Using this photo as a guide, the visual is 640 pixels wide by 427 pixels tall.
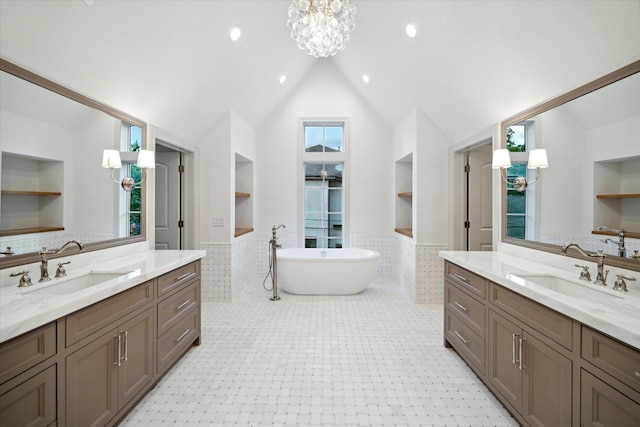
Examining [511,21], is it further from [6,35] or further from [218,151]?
[218,151]

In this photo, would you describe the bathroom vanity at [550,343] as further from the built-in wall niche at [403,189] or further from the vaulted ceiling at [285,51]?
the built-in wall niche at [403,189]

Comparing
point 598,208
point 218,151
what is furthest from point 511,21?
point 218,151

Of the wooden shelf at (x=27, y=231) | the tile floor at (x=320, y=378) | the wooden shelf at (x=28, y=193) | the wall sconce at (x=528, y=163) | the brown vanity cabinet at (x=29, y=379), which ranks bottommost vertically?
the tile floor at (x=320, y=378)

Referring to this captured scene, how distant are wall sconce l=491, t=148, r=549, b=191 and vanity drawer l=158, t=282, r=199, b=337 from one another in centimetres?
289

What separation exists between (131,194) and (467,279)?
288 centimetres

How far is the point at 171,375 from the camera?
7.47ft

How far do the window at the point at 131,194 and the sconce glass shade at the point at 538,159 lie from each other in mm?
3289

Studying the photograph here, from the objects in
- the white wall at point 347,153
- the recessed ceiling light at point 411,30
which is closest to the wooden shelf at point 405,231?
the white wall at point 347,153

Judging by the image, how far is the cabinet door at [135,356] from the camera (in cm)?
167

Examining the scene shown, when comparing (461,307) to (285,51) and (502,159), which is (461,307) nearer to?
(502,159)

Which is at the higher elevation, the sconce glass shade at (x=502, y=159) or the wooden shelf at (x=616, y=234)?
the sconce glass shade at (x=502, y=159)

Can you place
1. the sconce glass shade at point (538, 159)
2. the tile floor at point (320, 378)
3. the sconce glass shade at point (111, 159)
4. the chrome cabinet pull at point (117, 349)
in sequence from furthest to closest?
1. the sconce glass shade at point (111, 159)
2. the sconce glass shade at point (538, 159)
3. the tile floor at point (320, 378)
4. the chrome cabinet pull at point (117, 349)

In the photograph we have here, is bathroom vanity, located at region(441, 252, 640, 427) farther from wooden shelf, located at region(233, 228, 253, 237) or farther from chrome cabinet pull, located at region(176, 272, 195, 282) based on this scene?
wooden shelf, located at region(233, 228, 253, 237)

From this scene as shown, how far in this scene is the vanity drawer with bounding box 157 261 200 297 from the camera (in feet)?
6.91
